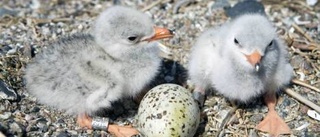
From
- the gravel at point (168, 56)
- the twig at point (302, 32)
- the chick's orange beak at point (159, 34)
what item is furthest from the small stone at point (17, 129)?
the twig at point (302, 32)

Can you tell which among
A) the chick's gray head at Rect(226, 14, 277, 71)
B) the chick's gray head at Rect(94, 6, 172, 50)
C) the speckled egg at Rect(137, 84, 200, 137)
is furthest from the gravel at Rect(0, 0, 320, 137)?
the chick's gray head at Rect(94, 6, 172, 50)

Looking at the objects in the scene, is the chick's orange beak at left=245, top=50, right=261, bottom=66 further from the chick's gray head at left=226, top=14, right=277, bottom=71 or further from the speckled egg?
the speckled egg

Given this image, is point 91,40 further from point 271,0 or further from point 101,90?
point 271,0

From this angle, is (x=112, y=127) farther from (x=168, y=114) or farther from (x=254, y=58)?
(x=254, y=58)

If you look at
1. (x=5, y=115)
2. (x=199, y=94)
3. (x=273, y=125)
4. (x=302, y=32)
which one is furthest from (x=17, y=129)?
(x=302, y=32)

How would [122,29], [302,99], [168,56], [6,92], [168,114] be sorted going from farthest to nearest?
1. [168,56]
2. [302,99]
3. [6,92]
4. [122,29]
5. [168,114]

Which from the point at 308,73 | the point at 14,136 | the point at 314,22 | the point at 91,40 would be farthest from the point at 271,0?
the point at 14,136

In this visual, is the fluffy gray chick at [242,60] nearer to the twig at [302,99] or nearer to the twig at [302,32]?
the twig at [302,99]
